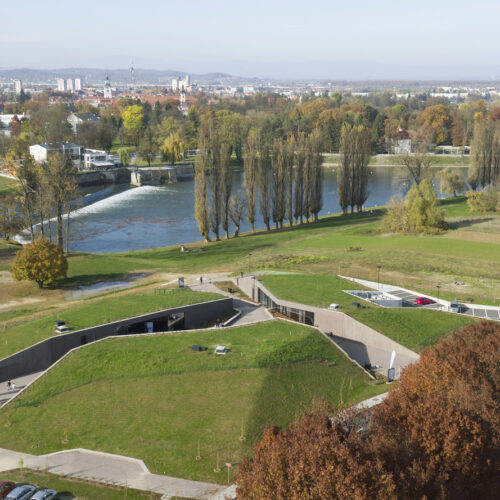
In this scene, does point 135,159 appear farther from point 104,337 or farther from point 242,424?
point 242,424

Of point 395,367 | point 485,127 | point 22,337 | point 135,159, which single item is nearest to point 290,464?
point 395,367

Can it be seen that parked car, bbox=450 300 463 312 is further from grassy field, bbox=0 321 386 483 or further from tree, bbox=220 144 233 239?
tree, bbox=220 144 233 239

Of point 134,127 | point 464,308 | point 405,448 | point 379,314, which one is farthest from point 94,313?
point 134,127

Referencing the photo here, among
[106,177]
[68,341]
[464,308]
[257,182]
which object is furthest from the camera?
[106,177]

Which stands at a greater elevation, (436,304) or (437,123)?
(437,123)

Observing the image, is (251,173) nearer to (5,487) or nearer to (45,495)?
(5,487)

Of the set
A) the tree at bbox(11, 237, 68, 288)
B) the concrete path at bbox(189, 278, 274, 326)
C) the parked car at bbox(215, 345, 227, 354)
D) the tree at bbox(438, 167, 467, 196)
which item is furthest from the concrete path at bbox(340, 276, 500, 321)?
the tree at bbox(438, 167, 467, 196)
